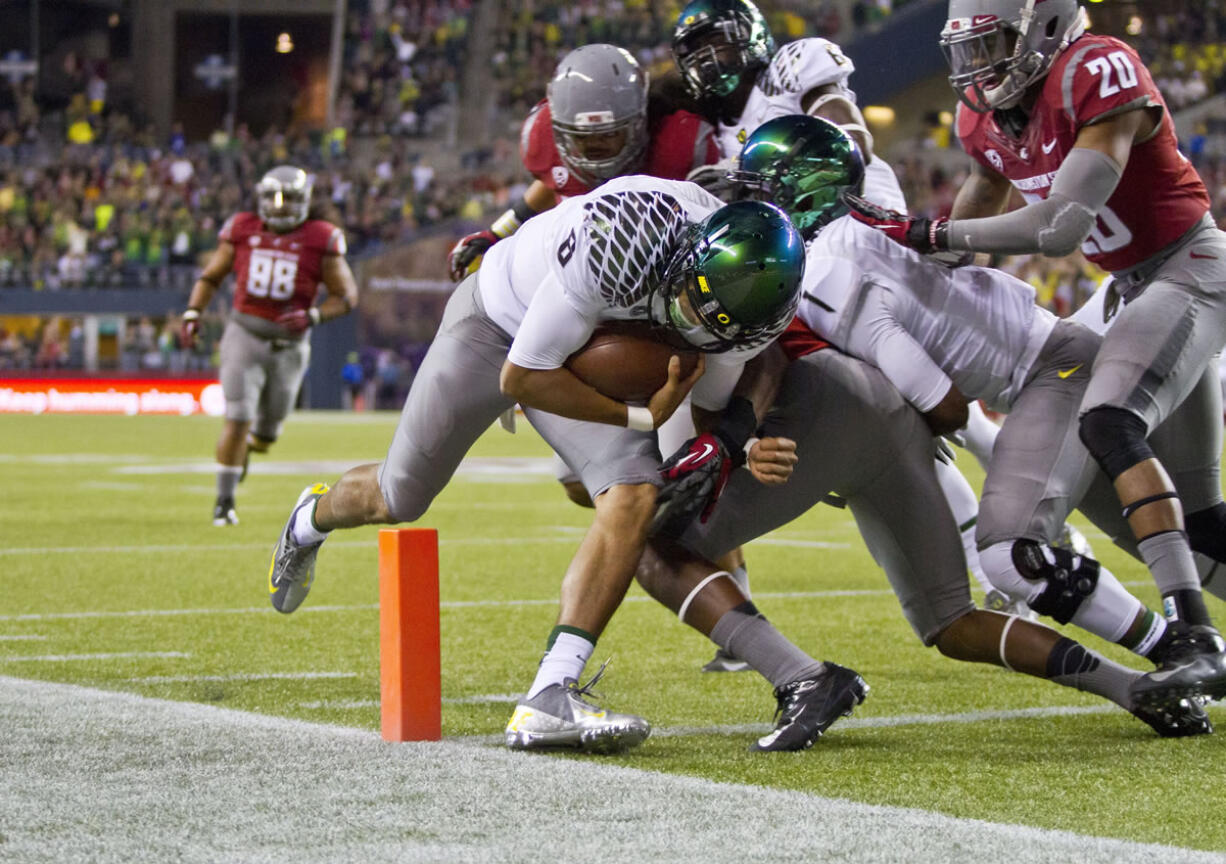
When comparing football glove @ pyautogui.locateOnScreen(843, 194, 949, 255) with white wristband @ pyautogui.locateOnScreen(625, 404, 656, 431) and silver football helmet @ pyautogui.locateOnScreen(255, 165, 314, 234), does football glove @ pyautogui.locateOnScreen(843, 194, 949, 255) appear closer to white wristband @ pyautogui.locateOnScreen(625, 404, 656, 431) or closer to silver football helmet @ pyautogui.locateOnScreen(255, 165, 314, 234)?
white wristband @ pyautogui.locateOnScreen(625, 404, 656, 431)

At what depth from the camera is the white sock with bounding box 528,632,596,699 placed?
330 centimetres

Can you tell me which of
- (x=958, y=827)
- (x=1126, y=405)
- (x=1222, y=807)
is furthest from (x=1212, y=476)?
(x=958, y=827)

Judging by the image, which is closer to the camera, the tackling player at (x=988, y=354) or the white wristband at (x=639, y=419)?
the white wristband at (x=639, y=419)

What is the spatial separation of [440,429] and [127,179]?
78.8ft

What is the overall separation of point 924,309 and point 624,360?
75 centimetres

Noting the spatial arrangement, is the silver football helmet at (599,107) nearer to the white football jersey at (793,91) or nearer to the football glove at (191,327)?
the white football jersey at (793,91)

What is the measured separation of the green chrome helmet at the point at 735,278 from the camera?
317 centimetres

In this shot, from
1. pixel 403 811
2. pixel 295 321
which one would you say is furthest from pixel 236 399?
pixel 403 811

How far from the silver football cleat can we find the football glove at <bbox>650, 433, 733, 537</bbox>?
1.35 ft

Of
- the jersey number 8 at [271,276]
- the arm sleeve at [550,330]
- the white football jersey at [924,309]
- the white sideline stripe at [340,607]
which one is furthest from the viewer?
the jersey number 8 at [271,276]

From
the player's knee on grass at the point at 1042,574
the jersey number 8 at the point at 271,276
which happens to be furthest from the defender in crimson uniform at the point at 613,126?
the jersey number 8 at the point at 271,276

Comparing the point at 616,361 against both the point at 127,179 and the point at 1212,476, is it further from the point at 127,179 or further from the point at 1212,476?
the point at 127,179

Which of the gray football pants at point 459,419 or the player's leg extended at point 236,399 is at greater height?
the gray football pants at point 459,419

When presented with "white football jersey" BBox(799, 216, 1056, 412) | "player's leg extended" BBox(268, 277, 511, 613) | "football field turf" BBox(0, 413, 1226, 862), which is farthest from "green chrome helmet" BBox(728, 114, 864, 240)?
"football field turf" BBox(0, 413, 1226, 862)
